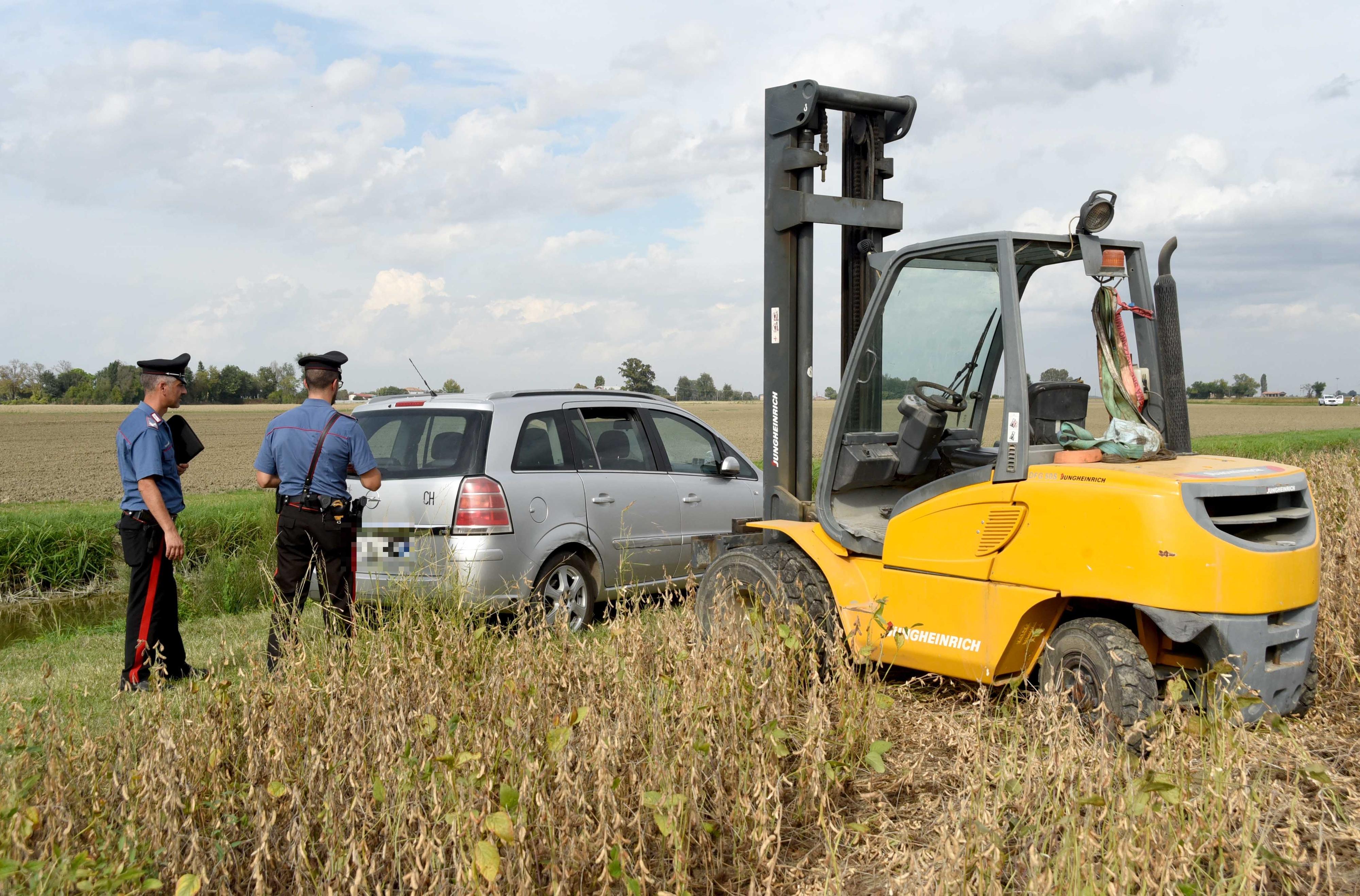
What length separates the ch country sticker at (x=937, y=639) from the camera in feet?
15.4

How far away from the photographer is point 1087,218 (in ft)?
16.0

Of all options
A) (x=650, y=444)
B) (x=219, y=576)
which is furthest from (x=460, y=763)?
(x=219, y=576)

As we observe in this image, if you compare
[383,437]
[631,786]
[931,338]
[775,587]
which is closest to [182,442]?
[383,437]

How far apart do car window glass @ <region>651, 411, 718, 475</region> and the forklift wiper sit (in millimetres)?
3305

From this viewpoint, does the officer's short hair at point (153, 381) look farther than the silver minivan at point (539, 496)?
No

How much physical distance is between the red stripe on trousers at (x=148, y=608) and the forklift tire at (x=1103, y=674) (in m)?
5.00

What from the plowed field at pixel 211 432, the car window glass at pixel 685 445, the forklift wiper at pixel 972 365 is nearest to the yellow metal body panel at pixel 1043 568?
the plowed field at pixel 211 432

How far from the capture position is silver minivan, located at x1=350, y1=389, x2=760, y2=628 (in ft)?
22.5

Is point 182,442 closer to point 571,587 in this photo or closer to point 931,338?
point 571,587

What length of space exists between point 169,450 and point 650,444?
3.59 m

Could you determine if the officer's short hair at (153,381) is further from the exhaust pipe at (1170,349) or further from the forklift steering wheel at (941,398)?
the exhaust pipe at (1170,349)

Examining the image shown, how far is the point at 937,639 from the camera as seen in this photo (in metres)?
4.86

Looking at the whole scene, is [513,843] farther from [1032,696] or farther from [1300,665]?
[1300,665]

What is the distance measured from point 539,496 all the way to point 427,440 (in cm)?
91
